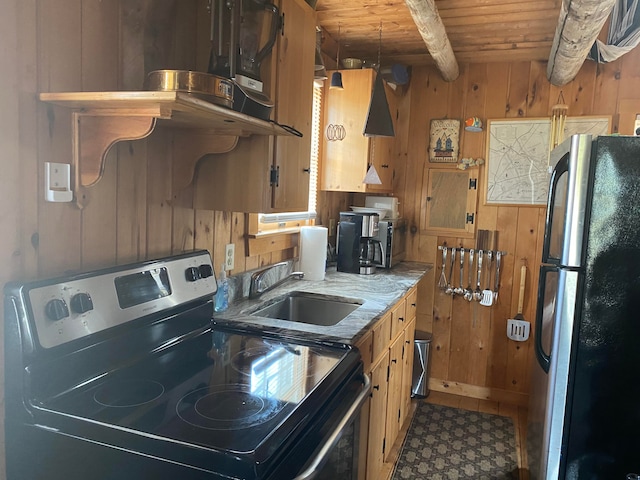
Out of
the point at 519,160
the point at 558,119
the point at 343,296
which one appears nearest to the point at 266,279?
the point at 343,296

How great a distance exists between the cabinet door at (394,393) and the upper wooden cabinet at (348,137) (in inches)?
40.4

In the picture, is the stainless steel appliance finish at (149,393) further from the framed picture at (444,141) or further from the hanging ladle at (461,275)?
the framed picture at (444,141)

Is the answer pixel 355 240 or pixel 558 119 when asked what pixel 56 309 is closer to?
pixel 355 240

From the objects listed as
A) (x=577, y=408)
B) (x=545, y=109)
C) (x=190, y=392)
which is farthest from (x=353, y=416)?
(x=545, y=109)

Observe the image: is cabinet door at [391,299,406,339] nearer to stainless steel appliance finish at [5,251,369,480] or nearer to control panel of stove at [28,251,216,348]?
stainless steel appliance finish at [5,251,369,480]

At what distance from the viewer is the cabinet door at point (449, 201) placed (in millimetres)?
3492

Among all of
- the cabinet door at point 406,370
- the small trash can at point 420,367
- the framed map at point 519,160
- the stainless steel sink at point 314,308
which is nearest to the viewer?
the stainless steel sink at point 314,308

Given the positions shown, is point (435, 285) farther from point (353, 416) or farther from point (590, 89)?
point (353, 416)

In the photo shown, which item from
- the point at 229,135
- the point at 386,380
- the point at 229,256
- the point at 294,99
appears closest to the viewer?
the point at 229,135

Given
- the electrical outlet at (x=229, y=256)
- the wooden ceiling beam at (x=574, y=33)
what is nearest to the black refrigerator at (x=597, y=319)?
the wooden ceiling beam at (x=574, y=33)

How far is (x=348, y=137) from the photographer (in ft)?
9.84

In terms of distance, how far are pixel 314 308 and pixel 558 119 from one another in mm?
2145

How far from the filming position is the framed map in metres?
3.29

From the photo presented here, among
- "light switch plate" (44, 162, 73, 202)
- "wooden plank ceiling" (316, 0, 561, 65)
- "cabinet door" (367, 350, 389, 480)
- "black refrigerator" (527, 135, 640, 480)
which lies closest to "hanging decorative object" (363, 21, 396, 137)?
"wooden plank ceiling" (316, 0, 561, 65)
